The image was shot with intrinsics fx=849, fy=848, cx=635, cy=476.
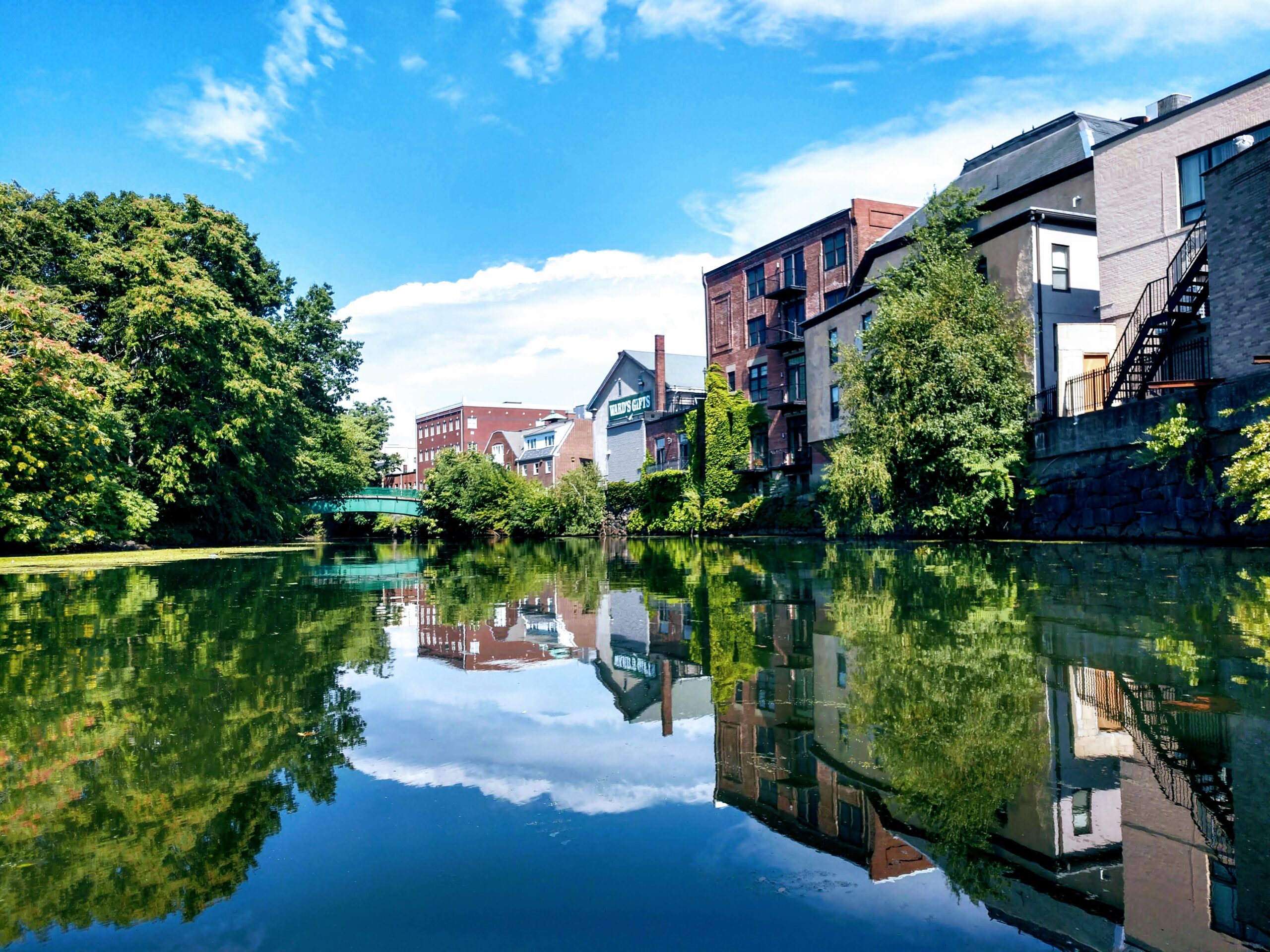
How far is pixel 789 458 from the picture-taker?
43969 millimetres

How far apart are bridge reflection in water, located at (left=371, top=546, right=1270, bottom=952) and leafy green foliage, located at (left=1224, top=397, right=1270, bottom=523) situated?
26.8 feet

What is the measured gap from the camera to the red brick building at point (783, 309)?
42.2 metres

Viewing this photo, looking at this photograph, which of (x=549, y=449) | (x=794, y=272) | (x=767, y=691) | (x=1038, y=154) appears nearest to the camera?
(x=767, y=691)

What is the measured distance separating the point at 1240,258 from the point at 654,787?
19801 millimetres

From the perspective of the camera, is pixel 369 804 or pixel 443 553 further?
pixel 443 553

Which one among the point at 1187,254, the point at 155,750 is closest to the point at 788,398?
the point at 1187,254

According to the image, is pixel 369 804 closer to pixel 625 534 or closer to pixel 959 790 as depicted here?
pixel 959 790

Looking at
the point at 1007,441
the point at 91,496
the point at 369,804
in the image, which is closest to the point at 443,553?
the point at 91,496

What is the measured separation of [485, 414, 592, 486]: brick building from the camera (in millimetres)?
73562

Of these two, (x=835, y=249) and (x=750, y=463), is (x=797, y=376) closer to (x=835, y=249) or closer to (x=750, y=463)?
(x=750, y=463)

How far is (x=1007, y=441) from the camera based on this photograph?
76.7ft

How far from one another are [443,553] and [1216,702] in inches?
1220

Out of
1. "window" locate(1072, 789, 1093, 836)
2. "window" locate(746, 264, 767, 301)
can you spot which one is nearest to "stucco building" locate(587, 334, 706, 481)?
"window" locate(746, 264, 767, 301)

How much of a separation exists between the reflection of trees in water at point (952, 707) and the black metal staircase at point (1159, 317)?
45.6 ft
